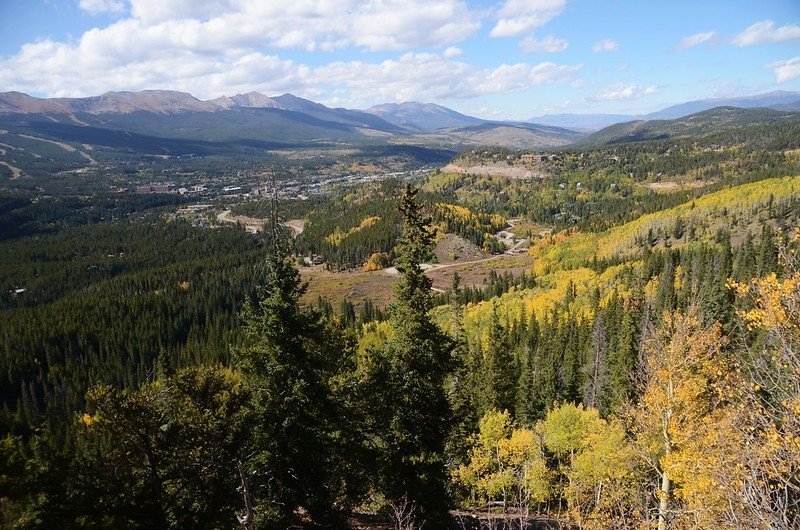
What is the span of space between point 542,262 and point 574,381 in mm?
115725

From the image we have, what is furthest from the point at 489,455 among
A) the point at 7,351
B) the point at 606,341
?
the point at 7,351

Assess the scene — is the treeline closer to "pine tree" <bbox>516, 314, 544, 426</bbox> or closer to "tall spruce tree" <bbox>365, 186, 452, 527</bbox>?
"tall spruce tree" <bbox>365, 186, 452, 527</bbox>

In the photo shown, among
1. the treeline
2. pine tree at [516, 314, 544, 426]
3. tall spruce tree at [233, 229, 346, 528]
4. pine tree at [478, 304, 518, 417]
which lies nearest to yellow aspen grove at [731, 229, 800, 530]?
the treeline

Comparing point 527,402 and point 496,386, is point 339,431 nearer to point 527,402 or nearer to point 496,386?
point 496,386

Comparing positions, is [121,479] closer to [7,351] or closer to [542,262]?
[7,351]

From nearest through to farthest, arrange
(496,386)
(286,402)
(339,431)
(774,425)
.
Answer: (774,425), (286,402), (339,431), (496,386)

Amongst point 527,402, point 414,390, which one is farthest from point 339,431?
point 527,402

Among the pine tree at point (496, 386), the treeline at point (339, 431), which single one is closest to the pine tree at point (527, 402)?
the pine tree at point (496, 386)

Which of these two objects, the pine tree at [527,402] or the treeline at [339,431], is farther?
the pine tree at [527,402]

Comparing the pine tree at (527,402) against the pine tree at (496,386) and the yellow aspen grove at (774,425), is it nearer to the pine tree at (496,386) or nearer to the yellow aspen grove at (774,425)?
the pine tree at (496,386)

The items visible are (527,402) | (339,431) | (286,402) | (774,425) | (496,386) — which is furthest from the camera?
(527,402)

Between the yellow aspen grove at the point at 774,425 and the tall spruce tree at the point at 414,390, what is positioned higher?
the yellow aspen grove at the point at 774,425

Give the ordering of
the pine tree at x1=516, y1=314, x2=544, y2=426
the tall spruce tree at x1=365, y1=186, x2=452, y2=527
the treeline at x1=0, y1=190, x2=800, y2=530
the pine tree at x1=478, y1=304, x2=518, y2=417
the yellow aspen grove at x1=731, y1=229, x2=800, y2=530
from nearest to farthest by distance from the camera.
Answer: the yellow aspen grove at x1=731, y1=229, x2=800, y2=530 < the treeline at x1=0, y1=190, x2=800, y2=530 < the tall spruce tree at x1=365, y1=186, x2=452, y2=527 < the pine tree at x1=478, y1=304, x2=518, y2=417 < the pine tree at x1=516, y1=314, x2=544, y2=426

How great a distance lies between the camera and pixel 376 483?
87.9 feet
